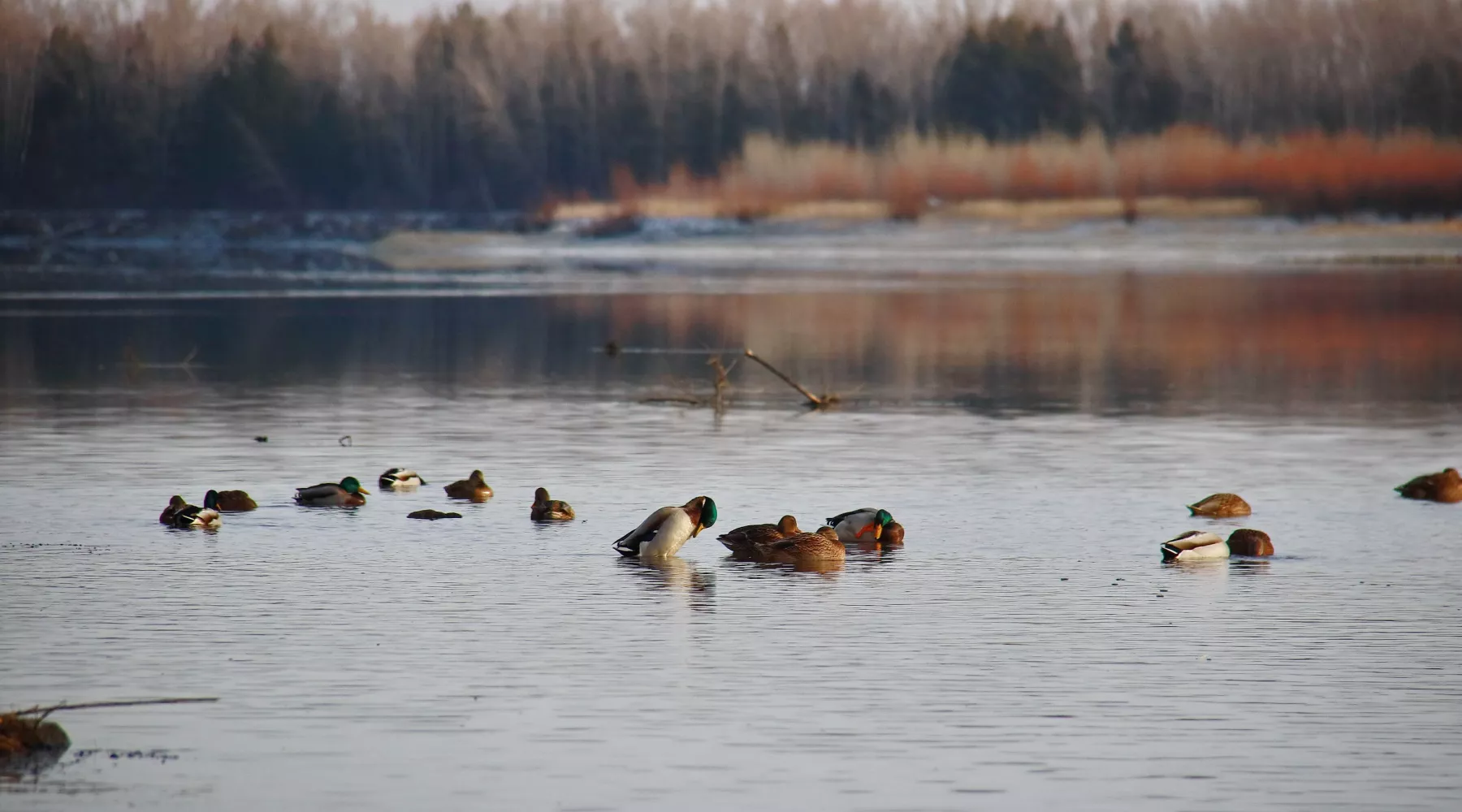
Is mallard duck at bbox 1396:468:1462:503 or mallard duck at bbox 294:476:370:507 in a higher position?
mallard duck at bbox 294:476:370:507

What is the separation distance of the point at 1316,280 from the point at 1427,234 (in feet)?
49.5

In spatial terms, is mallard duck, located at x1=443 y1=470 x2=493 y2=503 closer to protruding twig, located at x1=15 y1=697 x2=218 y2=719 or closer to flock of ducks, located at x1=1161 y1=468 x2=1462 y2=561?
flock of ducks, located at x1=1161 y1=468 x2=1462 y2=561

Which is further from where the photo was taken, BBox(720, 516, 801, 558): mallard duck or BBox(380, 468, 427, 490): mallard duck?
BBox(380, 468, 427, 490): mallard duck

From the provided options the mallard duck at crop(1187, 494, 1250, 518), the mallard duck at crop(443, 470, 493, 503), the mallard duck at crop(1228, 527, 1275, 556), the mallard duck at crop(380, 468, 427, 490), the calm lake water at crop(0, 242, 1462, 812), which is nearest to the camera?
the calm lake water at crop(0, 242, 1462, 812)

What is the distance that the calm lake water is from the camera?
31.6ft

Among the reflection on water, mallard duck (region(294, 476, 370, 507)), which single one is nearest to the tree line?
the reflection on water

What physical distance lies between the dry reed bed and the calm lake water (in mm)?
46983

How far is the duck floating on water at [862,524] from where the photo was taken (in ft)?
51.7

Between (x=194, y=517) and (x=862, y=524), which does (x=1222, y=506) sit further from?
(x=194, y=517)

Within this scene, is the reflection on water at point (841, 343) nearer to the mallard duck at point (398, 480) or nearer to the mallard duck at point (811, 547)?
the mallard duck at point (398, 480)

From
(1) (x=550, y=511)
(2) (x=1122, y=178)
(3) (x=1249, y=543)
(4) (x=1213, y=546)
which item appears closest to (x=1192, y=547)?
(4) (x=1213, y=546)

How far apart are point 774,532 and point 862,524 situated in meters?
0.75

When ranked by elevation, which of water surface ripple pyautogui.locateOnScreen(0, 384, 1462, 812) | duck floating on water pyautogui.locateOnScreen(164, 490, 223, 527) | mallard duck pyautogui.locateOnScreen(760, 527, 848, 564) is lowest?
water surface ripple pyautogui.locateOnScreen(0, 384, 1462, 812)

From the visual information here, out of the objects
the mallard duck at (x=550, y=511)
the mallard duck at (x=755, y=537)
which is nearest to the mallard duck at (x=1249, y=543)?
the mallard duck at (x=755, y=537)
